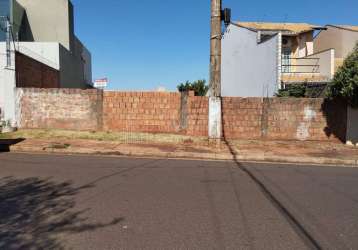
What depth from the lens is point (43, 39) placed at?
28.4m

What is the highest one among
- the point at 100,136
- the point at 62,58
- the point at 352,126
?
the point at 62,58

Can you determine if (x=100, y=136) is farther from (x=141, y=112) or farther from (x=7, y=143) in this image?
(x=7, y=143)

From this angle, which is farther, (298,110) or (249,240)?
(298,110)

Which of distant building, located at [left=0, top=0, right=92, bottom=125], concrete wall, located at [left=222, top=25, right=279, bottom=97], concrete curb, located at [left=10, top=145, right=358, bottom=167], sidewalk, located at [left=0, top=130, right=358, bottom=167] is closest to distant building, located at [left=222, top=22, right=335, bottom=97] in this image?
concrete wall, located at [left=222, top=25, right=279, bottom=97]

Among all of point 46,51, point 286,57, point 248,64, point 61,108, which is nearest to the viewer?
point 61,108

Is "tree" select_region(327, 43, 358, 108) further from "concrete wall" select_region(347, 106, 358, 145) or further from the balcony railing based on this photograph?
the balcony railing

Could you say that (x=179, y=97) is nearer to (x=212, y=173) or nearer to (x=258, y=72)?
(x=212, y=173)

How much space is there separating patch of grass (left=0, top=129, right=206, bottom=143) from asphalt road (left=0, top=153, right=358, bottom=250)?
16.8ft

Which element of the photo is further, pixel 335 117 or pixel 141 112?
pixel 141 112

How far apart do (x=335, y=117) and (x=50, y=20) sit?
76.7 feet

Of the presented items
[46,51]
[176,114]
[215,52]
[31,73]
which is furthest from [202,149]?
[46,51]

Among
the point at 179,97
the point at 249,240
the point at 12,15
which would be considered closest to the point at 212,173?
the point at 249,240

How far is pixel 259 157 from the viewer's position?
436 inches

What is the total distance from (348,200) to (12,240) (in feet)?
17.7
